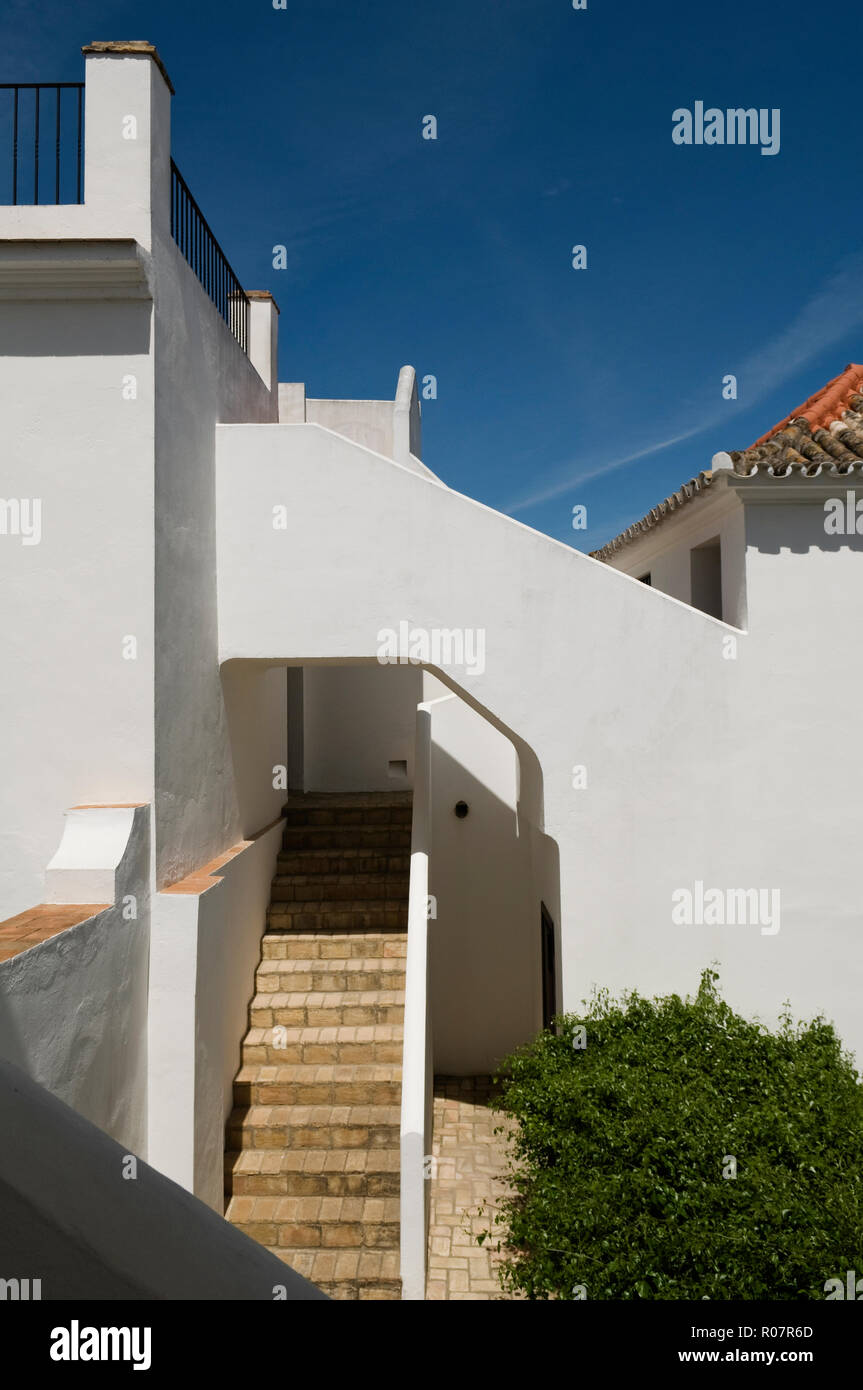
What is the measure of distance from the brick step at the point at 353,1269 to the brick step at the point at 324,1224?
0.17ft

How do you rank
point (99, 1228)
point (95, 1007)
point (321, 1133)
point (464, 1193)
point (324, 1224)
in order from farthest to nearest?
point (464, 1193)
point (321, 1133)
point (324, 1224)
point (95, 1007)
point (99, 1228)

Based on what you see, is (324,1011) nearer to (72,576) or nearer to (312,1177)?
(312,1177)

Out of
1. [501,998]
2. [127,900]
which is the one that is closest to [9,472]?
[127,900]

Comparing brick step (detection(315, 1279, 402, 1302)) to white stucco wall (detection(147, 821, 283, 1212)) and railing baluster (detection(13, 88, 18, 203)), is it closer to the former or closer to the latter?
white stucco wall (detection(147, 821, 283, 1212))

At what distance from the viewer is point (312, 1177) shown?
21.0 ft

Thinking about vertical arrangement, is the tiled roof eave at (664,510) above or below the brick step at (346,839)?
above

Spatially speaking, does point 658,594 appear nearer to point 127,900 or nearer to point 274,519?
point 274,519

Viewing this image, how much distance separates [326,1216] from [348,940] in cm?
253

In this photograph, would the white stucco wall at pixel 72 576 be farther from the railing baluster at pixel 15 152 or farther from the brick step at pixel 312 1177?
the brick step at pixel 312 1177

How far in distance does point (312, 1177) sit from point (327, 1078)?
757 millimetres

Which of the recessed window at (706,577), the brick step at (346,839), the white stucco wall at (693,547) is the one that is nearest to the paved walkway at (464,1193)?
the brick step at (346,839)

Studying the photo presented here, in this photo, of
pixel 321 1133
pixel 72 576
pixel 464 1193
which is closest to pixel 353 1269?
pixel 321 1133

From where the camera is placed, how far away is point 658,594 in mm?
6797

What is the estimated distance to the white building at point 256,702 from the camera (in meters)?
5.73
